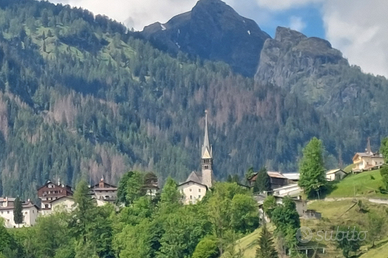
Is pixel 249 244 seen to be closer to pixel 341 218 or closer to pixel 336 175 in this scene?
pixel 341 218

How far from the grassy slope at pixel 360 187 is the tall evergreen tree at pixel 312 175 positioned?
226 centimetres

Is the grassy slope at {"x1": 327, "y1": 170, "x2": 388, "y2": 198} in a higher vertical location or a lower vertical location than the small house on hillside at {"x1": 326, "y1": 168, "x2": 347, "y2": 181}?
lower

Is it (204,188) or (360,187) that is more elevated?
(204,188)

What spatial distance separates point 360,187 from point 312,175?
6996mm

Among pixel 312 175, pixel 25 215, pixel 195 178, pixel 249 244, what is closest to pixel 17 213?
pixel 25 215

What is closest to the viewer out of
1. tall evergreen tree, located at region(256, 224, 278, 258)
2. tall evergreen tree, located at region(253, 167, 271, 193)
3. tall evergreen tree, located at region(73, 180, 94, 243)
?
tall evergreen tree, located at region(256, 224, 278, 258)

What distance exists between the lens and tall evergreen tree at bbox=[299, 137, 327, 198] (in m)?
158

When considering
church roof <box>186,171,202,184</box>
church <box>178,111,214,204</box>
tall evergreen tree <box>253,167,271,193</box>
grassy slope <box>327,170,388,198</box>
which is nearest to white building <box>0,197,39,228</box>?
church roof <box>186,171,202,184</box>

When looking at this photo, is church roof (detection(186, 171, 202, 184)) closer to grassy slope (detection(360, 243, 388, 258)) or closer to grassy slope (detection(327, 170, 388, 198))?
grassy slope (detection(327, 170, 388, 198))

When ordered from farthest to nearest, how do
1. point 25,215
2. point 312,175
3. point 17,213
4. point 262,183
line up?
point 25,215
point 17,213
point 262,183
point 312,175

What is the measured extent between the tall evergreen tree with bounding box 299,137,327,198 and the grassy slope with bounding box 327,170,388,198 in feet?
7.42

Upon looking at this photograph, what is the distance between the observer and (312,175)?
159 meters

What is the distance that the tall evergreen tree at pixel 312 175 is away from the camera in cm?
15825

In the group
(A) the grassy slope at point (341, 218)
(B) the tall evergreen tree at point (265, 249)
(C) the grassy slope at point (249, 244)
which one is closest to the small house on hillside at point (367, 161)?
(A) the grassy slope at point (341, 218)
